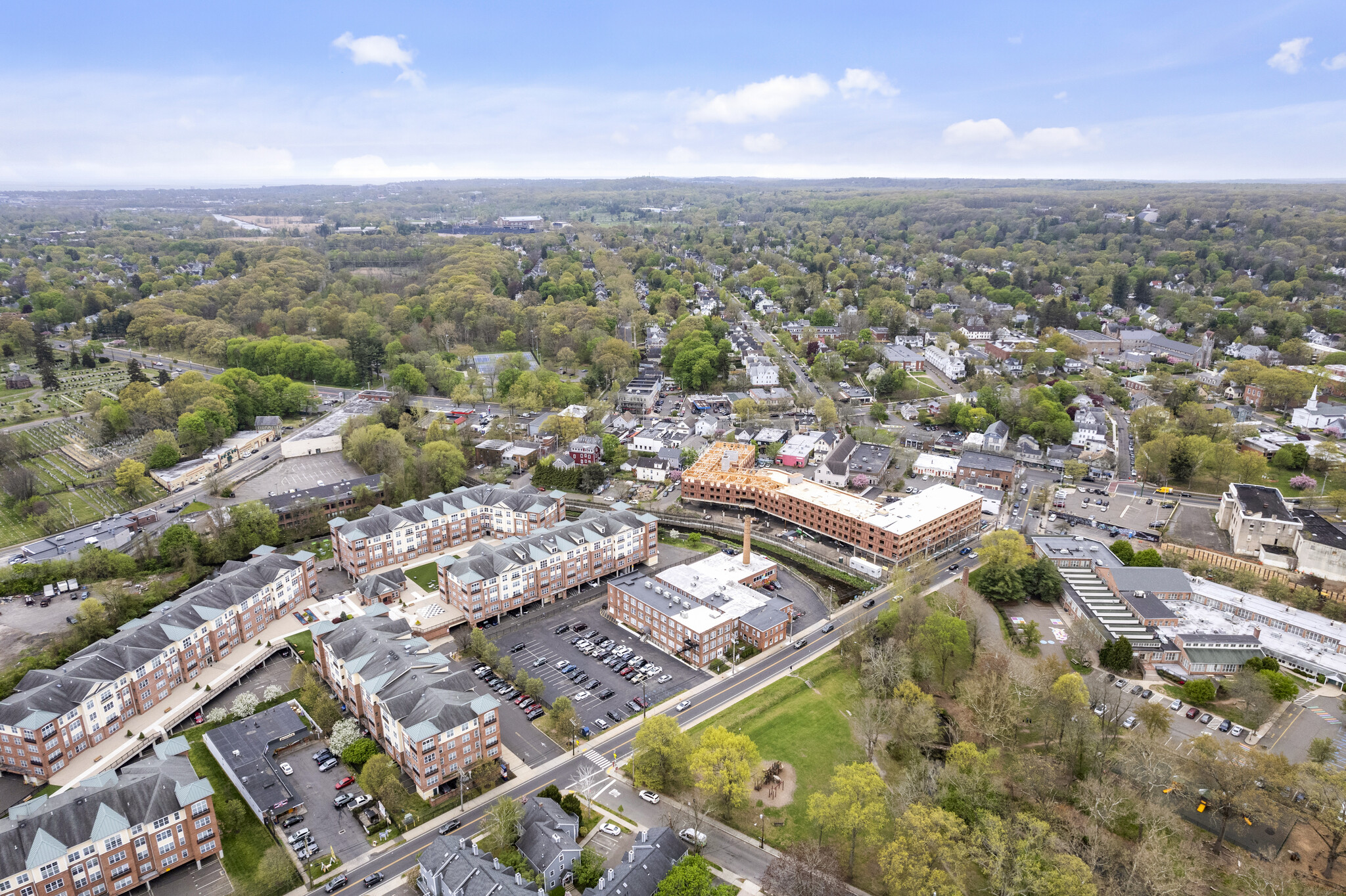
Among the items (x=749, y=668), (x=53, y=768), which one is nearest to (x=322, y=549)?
(x=53, y=768)

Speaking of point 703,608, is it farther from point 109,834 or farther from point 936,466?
point 936,466

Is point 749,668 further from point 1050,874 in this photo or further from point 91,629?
point 91,629

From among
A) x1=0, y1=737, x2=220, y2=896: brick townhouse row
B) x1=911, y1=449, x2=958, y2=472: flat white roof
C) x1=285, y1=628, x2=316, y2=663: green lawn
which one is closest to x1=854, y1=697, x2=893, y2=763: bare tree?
x1=0, y1=737, x2=220, y2=896: brick townhouse row

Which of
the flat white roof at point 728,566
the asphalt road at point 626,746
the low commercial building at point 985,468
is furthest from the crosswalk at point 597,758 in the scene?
the low commercial building at point 985,468

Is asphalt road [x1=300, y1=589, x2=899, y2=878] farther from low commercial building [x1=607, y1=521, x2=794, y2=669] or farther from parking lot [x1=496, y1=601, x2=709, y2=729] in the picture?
low commercial building [x1=607, y1=521, x2=794, y2=669]

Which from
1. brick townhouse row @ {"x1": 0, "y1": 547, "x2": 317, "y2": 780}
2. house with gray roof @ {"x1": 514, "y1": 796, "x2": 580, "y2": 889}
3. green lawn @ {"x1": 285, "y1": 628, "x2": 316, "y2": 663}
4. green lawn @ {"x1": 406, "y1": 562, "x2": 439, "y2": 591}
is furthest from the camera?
green lawn @ {"x1": 406, "y1": 562, "x2": 439, "y2": 591}

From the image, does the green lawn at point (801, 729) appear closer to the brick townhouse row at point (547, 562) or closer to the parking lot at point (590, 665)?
the parking lot at point (590, 665)
